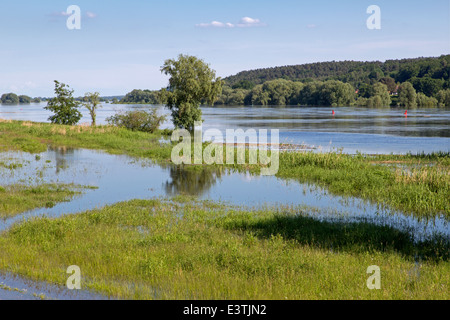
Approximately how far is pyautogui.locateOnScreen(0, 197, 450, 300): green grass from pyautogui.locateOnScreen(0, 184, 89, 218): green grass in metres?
3.03

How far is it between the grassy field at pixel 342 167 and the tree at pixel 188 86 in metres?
4.64

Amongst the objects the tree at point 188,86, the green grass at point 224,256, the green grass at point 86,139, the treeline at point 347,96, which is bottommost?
the green grass at point 224,256

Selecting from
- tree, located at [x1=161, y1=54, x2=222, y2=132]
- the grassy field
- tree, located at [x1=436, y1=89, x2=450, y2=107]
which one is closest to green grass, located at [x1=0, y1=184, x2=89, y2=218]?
the grassy field

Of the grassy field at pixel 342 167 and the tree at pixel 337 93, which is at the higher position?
the tree at pixel 337 93

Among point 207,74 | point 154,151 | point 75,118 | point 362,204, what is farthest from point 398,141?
point 75,118

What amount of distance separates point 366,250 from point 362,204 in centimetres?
753

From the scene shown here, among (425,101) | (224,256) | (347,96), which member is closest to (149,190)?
(224,256)

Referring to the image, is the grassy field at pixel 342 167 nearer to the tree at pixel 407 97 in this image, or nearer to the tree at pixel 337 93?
the tree at pixel 407 97

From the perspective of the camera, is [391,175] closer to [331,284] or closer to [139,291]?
[331,284]

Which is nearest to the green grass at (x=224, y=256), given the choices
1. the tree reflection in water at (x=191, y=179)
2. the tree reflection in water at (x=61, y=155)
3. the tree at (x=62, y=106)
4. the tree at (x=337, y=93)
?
the tree reflection in water at (x=191, y=179)

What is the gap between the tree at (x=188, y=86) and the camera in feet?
170

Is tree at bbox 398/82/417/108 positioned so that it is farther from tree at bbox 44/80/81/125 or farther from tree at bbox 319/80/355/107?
tree at bbox 44/80/81/125

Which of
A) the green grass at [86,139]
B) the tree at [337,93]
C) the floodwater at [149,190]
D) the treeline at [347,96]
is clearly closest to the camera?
the floodwater at [149,190]

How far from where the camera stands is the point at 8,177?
25.1 m
